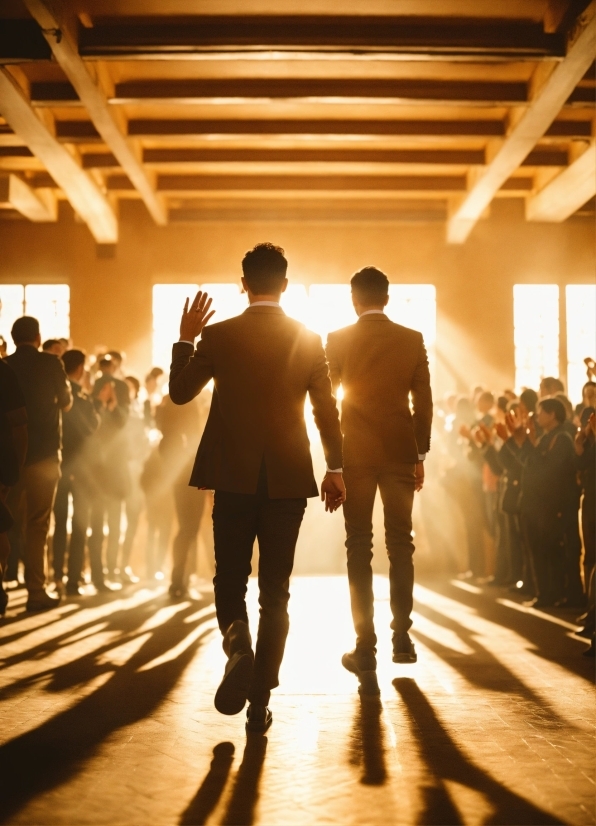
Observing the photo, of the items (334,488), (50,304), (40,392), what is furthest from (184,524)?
(50,304)

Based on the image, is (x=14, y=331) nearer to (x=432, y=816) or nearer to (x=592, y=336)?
(x=432, y=816)

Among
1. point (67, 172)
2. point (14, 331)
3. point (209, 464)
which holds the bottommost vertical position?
point (209, 464)

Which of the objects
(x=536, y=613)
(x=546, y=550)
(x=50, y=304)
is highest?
(x=50, y=304)

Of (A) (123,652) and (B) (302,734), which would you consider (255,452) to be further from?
(A) (123,652)

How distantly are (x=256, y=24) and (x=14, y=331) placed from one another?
4455 mm

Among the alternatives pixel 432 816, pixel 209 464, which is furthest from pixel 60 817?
pixel 209 464

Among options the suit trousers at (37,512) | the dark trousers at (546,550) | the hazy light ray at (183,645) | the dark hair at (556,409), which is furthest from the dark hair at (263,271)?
the dark trousers at (546,550)

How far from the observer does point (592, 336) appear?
16.6 m

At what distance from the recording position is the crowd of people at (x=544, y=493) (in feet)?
21.1

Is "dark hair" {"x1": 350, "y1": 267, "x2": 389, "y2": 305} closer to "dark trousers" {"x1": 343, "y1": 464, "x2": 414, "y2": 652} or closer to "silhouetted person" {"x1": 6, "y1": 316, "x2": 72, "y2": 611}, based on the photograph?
"dark trousers" {"x1": 343, "y1": 464, "x2": 414, "y2": 652}

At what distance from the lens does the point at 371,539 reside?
13.5 feet

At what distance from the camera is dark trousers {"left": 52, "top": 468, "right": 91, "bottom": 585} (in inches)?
301

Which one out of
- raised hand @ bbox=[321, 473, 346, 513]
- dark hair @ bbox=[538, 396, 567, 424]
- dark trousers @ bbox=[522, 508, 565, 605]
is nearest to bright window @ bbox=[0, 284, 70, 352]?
dark trousers @ bbox=[522, 508, 565, 605]

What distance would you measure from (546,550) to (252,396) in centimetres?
420
